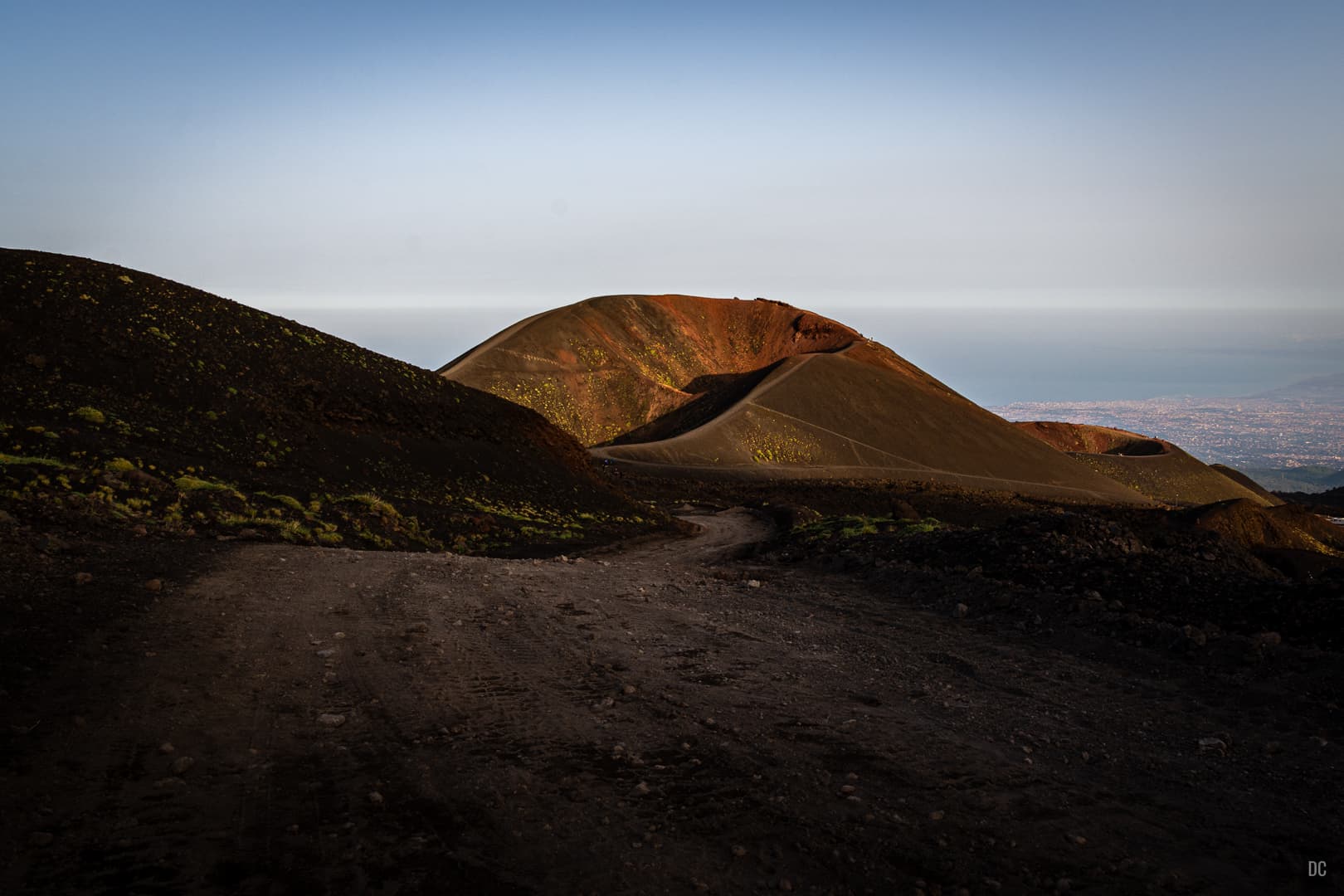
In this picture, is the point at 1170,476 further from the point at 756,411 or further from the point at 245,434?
the point at 245,434

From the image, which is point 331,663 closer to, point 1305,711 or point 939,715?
point 939,715

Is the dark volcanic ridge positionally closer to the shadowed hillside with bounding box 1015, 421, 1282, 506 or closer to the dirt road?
the shadowed hillside with bounding box 1015, 421, 1282, 506

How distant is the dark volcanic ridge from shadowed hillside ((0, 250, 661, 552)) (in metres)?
25.4

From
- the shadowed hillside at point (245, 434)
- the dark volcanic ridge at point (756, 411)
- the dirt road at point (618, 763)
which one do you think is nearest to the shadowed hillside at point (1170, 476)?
the dark volcanic ridge at point (756, 411)

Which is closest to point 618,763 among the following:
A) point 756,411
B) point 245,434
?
point 245,434

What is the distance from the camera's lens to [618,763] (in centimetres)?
667

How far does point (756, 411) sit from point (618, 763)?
6471 centimetres

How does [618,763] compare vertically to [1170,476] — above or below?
below

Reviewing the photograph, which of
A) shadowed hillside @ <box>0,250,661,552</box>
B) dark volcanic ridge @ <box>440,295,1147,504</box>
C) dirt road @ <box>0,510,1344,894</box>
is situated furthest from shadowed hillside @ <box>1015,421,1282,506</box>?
dirt road @ <box>0,510,1344,894</box>

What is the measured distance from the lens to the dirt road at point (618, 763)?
5.20 meters

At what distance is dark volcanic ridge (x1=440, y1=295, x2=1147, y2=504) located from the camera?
6359 centimetres

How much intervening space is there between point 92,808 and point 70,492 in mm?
10540

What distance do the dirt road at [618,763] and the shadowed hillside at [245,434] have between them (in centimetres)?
635

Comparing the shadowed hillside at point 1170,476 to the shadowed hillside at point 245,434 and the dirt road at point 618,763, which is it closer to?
the shadowed hillside at point 245,434
